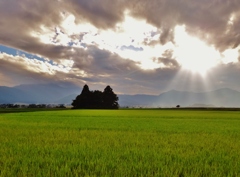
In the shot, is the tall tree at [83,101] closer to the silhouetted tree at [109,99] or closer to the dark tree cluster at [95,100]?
the dark tree cluster at [95,100]

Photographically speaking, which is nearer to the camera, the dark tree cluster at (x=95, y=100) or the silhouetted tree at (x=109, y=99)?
the dark tree cluster at (x=95, y=100)

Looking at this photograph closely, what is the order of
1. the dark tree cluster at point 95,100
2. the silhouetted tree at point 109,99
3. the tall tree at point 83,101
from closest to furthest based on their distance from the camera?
the tall tree at point 83,101
the dark tree cluster at point 95,100
the silhouetted tree at point 109,99

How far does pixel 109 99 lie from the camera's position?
94500 mm

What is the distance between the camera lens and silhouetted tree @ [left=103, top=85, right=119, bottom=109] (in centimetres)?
9406

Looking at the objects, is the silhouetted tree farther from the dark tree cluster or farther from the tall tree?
the tall tree

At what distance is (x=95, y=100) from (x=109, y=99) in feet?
20.5

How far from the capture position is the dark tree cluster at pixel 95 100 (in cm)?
9269

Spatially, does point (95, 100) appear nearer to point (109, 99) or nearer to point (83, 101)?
point (83, 101)

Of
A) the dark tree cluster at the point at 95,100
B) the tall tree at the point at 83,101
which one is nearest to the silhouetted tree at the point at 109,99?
the dark tree cluster at the point at 95,100

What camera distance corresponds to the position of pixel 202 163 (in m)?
5.43

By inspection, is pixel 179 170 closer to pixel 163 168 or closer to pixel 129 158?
pixel 163 168

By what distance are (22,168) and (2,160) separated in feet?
3.93

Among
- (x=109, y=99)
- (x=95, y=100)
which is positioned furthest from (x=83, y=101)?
(x=109, y=99)

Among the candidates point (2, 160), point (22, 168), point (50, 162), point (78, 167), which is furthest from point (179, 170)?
point (2, 160)
